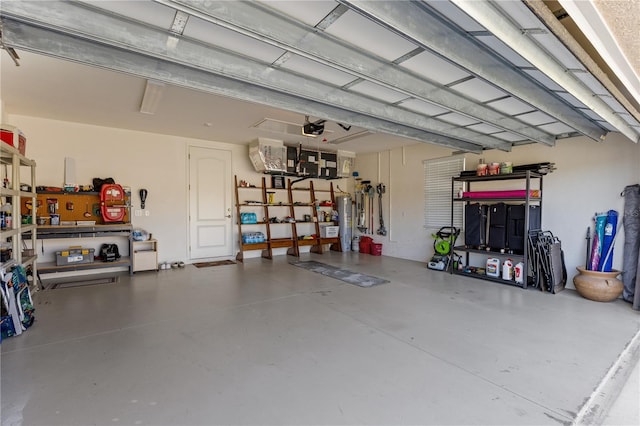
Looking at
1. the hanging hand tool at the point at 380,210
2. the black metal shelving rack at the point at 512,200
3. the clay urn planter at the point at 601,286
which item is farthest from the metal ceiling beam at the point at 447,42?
the hanging hand tool at the point at 380,210

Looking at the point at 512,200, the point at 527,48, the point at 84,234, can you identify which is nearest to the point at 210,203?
the point at 84,234

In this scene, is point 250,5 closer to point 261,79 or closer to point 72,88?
point 261,79

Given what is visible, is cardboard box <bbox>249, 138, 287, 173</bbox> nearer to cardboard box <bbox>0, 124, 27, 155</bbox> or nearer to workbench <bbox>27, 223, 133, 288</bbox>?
workbench <bbox>27, 223, 133, 288</bbox>

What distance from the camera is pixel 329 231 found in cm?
877

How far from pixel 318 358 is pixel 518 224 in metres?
4.32

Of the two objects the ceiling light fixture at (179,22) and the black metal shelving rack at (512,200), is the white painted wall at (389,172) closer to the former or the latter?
the black metal shelving rack at (512,200)

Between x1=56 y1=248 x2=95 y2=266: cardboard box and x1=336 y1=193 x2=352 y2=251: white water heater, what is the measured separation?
5854mm

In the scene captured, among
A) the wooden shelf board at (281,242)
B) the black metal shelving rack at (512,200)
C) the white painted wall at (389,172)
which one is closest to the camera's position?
the white painted wall at (389,172)

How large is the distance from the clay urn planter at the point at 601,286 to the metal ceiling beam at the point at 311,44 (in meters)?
3.22

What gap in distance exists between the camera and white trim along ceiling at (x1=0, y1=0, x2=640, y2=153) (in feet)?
5.66

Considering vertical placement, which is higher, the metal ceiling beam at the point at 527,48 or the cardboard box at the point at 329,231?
the metal ceiling beam at the point at 527,48

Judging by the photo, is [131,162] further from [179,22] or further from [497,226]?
[497,226]

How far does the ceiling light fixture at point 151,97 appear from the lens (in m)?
3.76

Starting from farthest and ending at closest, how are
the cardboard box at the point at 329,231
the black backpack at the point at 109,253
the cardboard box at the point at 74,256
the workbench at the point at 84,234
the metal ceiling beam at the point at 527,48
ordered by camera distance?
1. the cardboard box at the point at 329,231
2. the black backpack at the point at 109,253
3. the cardboard box at the point at 74,256
4. the workbench at the point at 84,234
5. the metal ceiling beam at the point at 527,48
